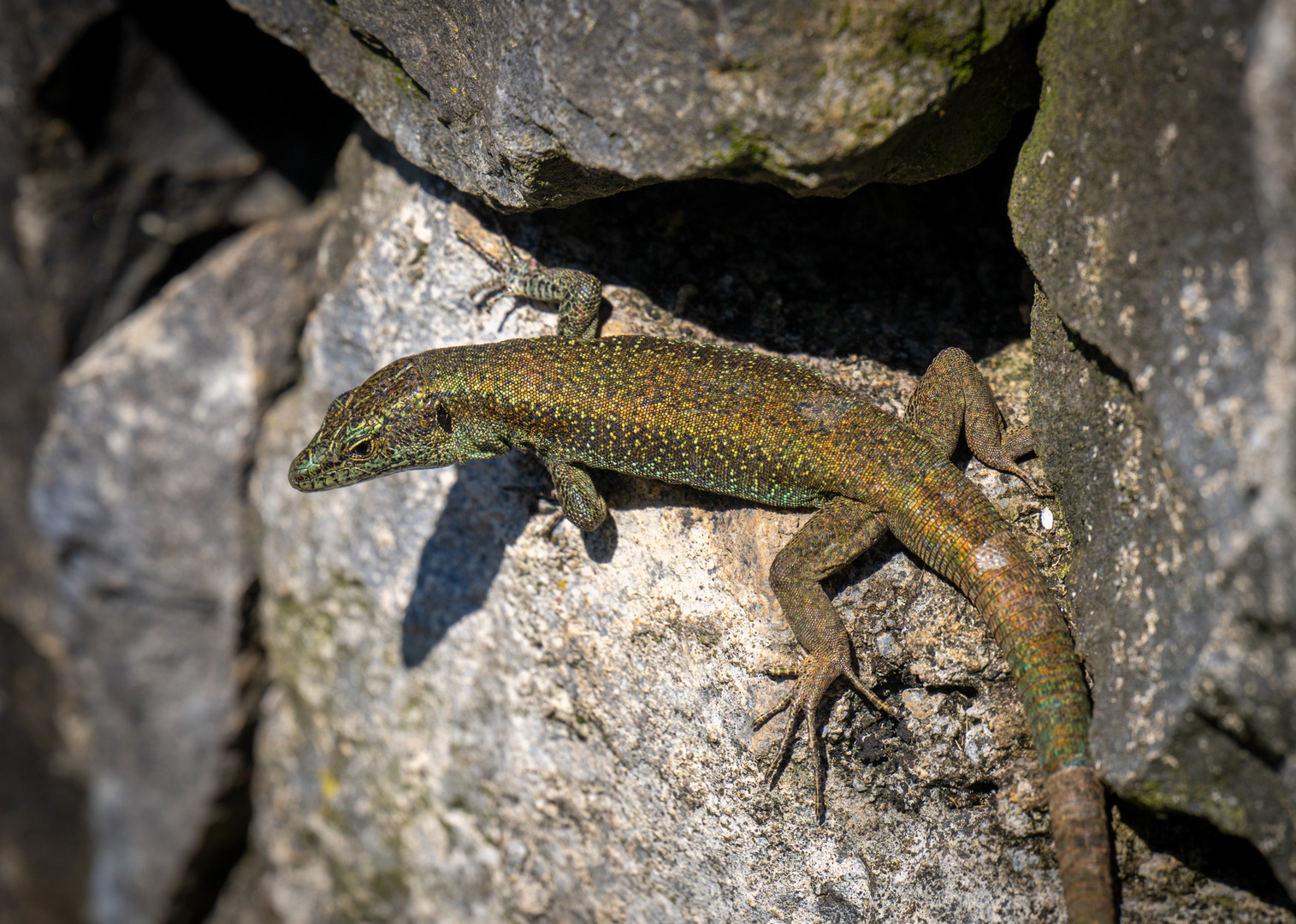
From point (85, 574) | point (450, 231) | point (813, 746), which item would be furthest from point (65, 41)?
point (813, 746)

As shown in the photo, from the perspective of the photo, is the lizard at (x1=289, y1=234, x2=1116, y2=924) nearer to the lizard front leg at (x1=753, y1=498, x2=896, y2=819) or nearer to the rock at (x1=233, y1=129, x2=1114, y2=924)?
the lizard front leg at (x1=753, y1=498, x2=896, y2=819)

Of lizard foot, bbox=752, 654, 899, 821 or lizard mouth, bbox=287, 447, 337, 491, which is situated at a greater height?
lizard foot, bbox=752, 654, 899, 821

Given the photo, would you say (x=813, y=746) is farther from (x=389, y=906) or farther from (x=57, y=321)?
(x=57, y=321)

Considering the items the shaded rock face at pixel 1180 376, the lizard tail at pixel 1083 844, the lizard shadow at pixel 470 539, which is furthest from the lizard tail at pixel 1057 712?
the lizard shadow at pixel 470 539

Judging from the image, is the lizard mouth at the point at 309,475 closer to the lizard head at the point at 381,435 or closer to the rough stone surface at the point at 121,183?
the lizard head at the point at 381,435

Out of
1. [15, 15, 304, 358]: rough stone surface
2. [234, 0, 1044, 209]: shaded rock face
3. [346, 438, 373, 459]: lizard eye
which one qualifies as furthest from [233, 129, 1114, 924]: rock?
[15, 15, 304, 358]: rough stone surface

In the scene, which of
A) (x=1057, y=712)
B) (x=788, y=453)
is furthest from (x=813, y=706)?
(x=788, y=453)
